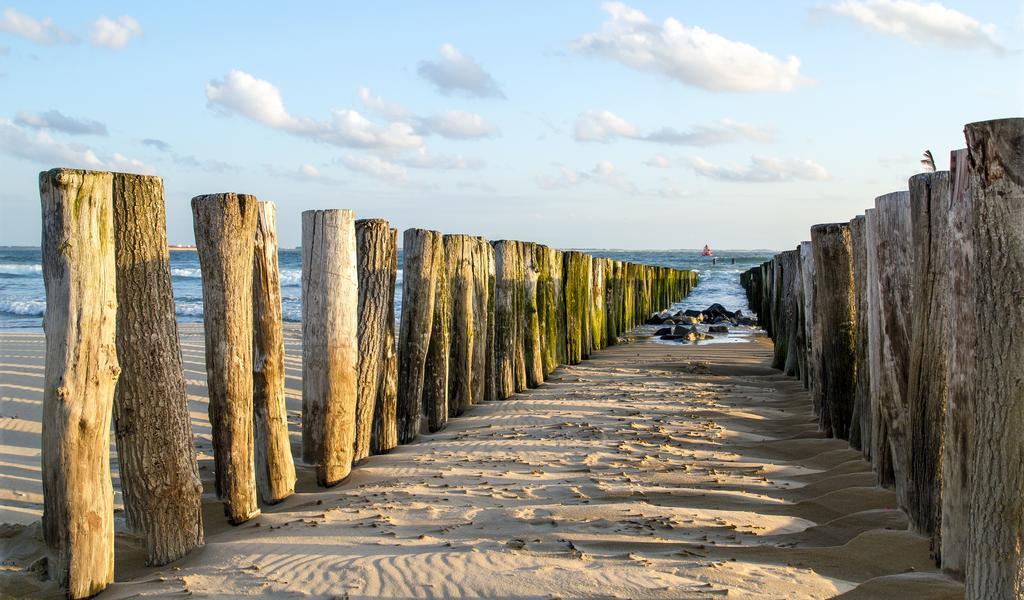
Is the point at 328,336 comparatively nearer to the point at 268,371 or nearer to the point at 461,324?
the point at 268,371

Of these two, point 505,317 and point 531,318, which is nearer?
point 505,317

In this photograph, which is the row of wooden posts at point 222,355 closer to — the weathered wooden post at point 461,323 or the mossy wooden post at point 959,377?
the weathered wooden post at point 461,323

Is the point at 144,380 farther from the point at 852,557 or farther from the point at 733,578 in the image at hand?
the point at 852,557

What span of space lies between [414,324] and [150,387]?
2529 millimetres

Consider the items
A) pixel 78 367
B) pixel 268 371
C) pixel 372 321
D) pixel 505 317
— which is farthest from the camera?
pixel 505 317

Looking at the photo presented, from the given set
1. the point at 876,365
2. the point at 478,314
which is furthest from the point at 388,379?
the point at 876,365

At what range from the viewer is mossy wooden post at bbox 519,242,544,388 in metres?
8.58

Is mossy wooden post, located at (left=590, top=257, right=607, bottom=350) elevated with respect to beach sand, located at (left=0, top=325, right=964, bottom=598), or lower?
elevated

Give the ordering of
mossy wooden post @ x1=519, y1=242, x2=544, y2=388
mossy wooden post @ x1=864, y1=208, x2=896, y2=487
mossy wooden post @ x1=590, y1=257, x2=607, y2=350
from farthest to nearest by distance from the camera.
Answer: mossy wooden post @ x1=590, y1=257, x2=607, y2=350, mossy wooden post @ x1=519, y1=242, x2=544, y2=388, mossy wooden post @ x1=864, y1=208, x2=896, y2=487

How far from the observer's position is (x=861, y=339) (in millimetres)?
5242

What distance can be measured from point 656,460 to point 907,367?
→ 1.74m

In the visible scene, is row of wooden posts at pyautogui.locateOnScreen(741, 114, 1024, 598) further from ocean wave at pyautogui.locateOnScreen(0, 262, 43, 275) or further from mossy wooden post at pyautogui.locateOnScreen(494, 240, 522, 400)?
ocean wave at pyautogui.locateOnScreen(0, 262, 43, 275)

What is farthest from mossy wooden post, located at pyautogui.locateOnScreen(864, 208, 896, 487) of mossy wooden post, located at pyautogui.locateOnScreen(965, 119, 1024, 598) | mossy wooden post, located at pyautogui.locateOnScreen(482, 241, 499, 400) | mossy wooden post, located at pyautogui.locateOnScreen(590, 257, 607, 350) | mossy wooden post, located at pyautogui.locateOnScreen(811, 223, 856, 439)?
mossy wooden post, located at pyautogui.locateOnScreen(590, 257, 607, 350)

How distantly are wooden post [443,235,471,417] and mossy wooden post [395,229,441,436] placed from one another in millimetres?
484
